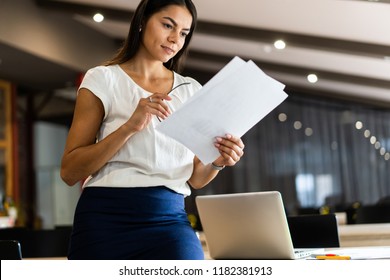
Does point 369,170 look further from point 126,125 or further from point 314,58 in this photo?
point 126,125

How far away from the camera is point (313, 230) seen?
9.27 ft

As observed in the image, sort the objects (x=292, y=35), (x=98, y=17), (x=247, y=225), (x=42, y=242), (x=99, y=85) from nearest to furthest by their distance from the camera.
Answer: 1. (x=99, y=85)
2. (x=247, y=225)
3. (x=42, y=242)
4. (x=292, y=35)
5. (x=98, y=17)

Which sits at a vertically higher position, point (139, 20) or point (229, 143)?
point (139, 20)

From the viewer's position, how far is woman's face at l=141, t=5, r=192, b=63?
1.54 meters

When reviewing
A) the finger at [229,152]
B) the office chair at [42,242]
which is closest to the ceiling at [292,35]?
the office chair at [42,242]

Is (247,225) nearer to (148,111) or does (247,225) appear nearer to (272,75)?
(148,111)

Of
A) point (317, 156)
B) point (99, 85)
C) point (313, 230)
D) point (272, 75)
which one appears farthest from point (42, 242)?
point (317, 156)

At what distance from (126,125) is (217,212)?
434 millimetres

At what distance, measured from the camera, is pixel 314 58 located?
890cm

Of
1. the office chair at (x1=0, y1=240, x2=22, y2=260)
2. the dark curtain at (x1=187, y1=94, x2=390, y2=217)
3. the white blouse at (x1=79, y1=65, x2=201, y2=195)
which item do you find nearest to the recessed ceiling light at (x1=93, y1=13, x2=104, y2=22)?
the dark curtain at (x1=187, y1=94, x2=390, y2=217)

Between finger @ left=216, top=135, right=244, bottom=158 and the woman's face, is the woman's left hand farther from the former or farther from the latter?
the woman's face

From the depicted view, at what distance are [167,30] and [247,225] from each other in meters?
0.55

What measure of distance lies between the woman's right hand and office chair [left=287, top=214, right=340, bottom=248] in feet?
5.20
